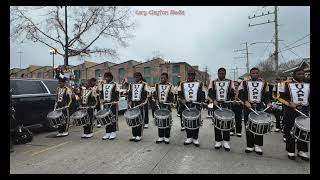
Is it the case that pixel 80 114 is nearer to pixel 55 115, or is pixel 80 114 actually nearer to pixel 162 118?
pixel 55 115

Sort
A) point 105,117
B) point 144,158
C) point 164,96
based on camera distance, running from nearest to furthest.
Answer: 1. point 144,158
2. point 164,96
3. point 105,117

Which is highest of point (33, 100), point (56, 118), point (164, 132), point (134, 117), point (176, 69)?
point (176, 69)

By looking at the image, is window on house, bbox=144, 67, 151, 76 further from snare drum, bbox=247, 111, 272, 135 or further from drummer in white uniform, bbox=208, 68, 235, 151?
snare drum, bbox=247, 111, 272, 135

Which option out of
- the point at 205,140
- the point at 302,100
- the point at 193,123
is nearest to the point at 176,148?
the point at 193,123

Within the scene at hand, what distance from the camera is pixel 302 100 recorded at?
20.5ft

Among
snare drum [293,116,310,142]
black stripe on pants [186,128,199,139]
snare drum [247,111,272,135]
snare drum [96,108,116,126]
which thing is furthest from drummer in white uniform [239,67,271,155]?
snare drum [96,108,116,126]

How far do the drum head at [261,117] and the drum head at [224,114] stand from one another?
436 millimetres

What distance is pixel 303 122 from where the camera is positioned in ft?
19.3

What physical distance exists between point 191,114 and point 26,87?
5.28 meters

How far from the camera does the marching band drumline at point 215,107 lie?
632cm

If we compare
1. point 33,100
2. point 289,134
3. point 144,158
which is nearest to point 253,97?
point 289,134

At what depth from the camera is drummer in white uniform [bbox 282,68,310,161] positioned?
6.22 meters

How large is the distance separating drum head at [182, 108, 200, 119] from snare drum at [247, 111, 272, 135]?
49.2 inches
